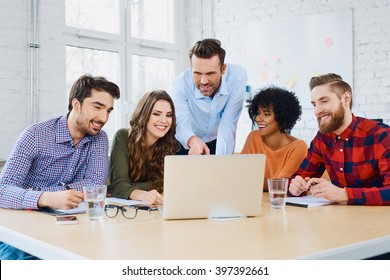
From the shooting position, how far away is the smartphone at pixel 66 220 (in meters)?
1.48

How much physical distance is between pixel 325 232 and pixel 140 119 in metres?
1.28

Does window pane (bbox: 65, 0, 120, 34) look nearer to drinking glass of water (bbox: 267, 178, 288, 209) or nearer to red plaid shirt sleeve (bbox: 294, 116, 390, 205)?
red plaid shirt sleeve (bbox: 294, 116, 390, 205)

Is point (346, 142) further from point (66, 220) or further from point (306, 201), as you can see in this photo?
point (66, 220)

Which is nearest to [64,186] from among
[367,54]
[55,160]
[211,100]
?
[55,160]

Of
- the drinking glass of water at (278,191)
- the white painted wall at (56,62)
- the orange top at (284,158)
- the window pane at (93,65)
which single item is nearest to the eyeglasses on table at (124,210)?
the drinking glass of water at (278,191)

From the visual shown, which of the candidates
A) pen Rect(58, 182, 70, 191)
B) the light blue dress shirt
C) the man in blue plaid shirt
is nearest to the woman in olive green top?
the man in blue plaid shirt

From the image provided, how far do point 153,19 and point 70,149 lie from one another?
12.3ft

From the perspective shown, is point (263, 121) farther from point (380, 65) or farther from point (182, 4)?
point (182, 4)

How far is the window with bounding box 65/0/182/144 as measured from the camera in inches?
190

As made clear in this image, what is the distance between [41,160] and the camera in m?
2.08

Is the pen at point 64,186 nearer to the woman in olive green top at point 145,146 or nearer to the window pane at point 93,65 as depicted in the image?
the woman in olive green top at point 145,146

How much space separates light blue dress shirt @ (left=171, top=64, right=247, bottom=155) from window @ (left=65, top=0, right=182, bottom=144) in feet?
7.13

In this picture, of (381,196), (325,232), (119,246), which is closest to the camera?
(119,246)

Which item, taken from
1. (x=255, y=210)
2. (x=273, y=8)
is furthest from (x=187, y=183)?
(x=273, y=8)
